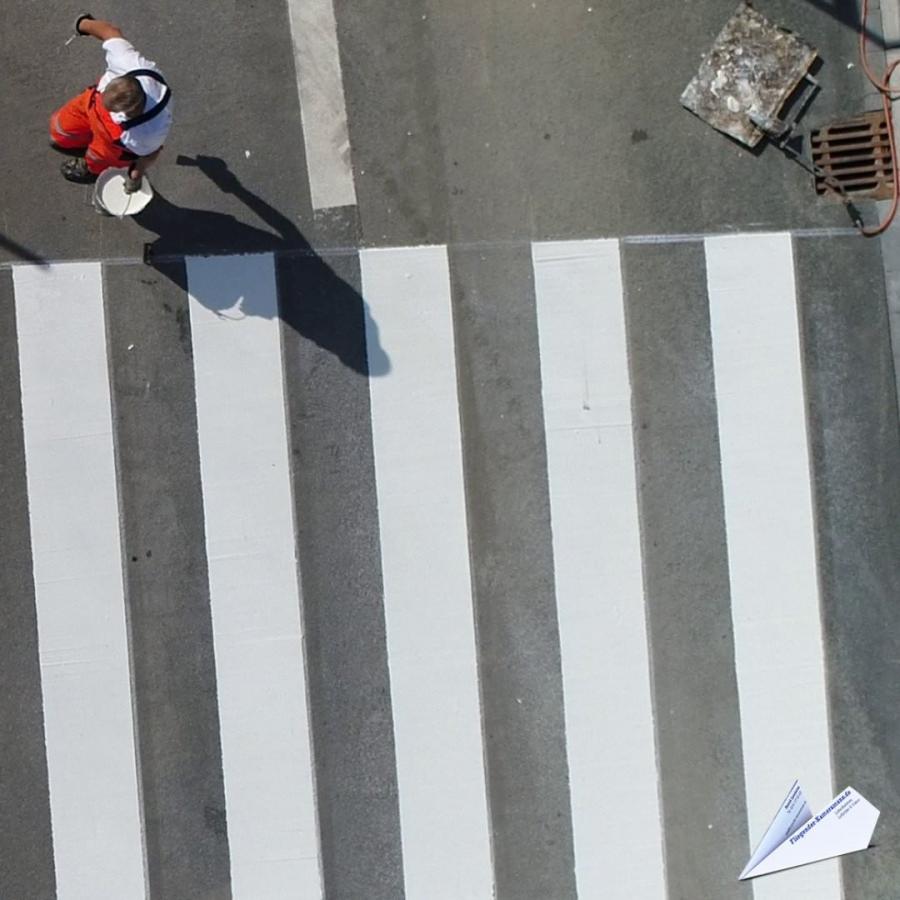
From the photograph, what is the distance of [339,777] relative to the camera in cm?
529

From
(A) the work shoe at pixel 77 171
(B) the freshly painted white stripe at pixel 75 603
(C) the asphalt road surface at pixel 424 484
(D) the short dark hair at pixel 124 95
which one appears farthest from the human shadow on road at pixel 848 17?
(B) the freshly painted white stripe at pixel 75 603

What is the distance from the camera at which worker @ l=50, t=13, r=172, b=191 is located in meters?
4.26

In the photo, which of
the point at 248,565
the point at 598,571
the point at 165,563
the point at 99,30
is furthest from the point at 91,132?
the point at 598,571

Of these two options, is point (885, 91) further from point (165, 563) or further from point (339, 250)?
point (165, 563)

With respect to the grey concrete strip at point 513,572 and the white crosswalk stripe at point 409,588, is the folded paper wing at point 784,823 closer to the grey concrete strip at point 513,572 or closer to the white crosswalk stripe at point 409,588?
the white crosswalk stripe at point 409,588

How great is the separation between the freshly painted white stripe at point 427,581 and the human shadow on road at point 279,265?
0.41 ft

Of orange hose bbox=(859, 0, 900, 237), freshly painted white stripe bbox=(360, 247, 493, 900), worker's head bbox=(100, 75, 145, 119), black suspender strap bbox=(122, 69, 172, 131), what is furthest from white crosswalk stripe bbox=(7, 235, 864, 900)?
worker's head bbox=(100, 75, 145, 119)

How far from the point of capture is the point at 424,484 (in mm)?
5316

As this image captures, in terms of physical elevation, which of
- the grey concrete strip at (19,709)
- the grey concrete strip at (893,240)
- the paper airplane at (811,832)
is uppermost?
the grey concrete strip at (893,240)

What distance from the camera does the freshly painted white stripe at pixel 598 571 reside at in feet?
17.4

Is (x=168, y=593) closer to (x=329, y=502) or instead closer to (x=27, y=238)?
(x=329, y=502)

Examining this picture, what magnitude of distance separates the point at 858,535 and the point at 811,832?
1707 millimetres

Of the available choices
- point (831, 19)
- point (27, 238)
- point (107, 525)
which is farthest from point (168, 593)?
point (831, 19)

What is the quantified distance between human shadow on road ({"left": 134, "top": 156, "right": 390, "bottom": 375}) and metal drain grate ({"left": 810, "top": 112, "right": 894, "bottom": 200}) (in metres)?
2.76
